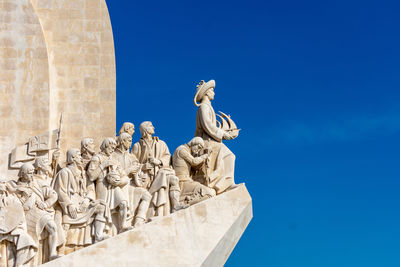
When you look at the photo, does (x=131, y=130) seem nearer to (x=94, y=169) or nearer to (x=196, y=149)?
(x=196, y=149)

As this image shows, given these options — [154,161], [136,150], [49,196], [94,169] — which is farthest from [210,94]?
[49,196]

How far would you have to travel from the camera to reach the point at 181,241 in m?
12.6

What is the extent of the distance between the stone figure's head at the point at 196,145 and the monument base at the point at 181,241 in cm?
87

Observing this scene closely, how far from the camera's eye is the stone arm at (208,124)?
1438cm

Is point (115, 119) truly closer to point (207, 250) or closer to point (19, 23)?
point (19, 23)

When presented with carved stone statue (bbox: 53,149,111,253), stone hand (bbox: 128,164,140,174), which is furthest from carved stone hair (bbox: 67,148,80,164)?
stone hand (bbox: 128,164,140,174)

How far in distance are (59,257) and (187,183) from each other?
2.76 meters

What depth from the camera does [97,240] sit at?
12281 millimetres

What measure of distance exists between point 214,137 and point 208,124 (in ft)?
0.79

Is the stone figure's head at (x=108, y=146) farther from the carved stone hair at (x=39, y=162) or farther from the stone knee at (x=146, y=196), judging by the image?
the carved stone hair at (x=39, y=162)

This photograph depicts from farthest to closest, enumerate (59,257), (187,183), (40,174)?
(187,183) < (40,174) < (59,257)

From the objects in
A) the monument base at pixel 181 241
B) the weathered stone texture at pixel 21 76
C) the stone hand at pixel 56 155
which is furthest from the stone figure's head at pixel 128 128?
the monument base at pixel 181 241

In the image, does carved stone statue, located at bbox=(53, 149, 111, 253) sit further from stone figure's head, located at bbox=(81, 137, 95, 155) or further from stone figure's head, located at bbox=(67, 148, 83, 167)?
stone figure's head, located at bbox=(81, 137, 95, 155)

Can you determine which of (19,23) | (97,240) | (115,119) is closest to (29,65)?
(19,23)
